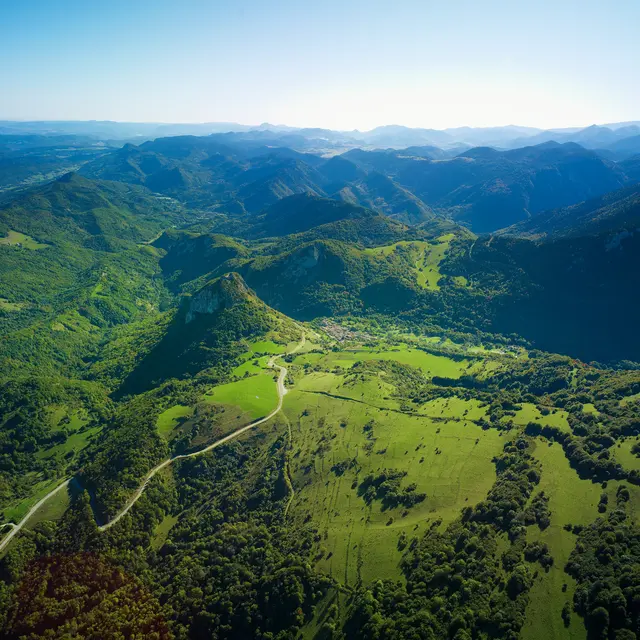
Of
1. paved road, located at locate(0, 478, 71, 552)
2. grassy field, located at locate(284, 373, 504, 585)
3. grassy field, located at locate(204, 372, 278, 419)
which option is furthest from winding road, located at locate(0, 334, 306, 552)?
grassy field, located at locate(284, 373, 504, 585)

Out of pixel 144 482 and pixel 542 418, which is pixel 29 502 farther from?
pixel 542 418

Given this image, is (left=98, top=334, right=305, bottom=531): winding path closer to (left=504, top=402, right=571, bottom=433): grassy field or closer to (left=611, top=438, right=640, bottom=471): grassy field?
(left=504, top=402, right=571, bottom=433): grassy field

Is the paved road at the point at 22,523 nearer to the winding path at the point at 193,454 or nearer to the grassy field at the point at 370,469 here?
the winding path at the point at 193,454

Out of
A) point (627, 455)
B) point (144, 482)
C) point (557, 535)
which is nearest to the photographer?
point (557, 535)

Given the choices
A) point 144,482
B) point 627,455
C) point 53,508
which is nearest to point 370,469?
point 627,455

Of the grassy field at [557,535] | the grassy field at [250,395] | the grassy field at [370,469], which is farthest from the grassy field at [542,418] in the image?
the grassy field at [250,395]

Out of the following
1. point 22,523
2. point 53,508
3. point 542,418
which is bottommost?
point 22,523
